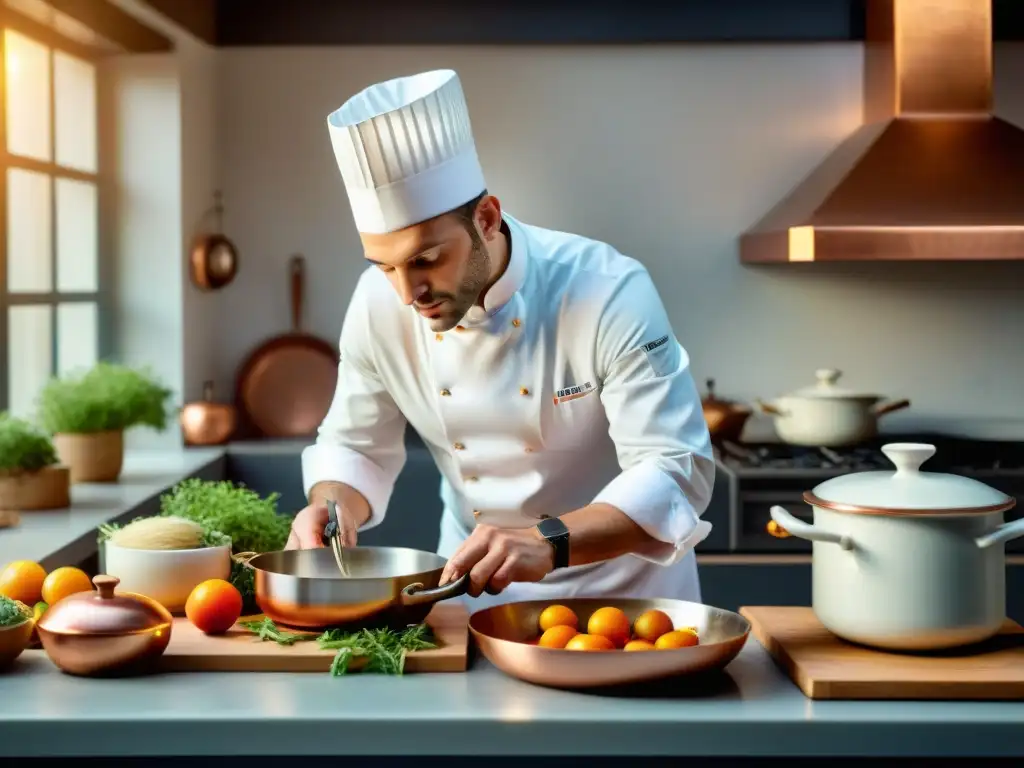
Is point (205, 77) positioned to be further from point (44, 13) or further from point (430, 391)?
point (430, 391)

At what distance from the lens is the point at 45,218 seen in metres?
3.35

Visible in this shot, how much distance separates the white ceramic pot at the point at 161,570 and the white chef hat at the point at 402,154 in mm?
502

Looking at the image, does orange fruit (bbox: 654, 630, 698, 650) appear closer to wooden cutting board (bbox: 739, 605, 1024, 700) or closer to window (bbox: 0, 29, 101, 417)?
wooden cutting board (bbox: 739, 605, 1024, 700)

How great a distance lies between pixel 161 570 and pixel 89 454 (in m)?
1.44

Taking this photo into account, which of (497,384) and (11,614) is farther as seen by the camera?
(497,384)

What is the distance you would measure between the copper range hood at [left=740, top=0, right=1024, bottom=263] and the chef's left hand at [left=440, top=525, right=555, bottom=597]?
2.02 metres

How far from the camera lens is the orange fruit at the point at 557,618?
1.55 metres

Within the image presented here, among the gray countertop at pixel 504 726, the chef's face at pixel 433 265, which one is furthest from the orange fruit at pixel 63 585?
the chef's face at pixel 433 265

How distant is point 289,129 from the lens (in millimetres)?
4121

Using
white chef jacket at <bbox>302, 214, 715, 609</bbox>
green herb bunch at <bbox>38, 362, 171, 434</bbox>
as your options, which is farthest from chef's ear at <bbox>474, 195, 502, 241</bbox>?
green herb bunch at <bbox>38, 362, 171, 434</bbox>

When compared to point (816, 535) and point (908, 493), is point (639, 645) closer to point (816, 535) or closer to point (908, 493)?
point (816, 535)

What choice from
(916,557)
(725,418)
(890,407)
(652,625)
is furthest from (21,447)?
(890,407)

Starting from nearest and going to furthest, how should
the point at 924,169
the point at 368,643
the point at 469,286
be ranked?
1. the point at 368,643
2. the point at 469,286
3. the point at 924,169

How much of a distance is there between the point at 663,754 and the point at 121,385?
2.10m
